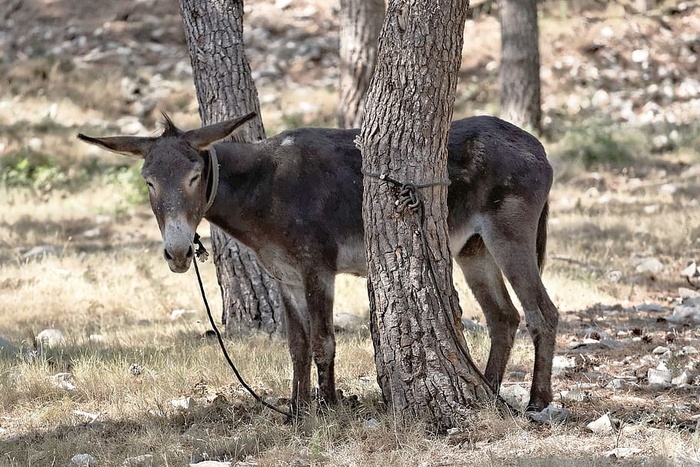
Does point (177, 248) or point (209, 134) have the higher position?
point (209, 134)

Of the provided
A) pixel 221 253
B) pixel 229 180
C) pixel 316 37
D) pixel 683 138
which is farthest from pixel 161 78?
pixel 229 180

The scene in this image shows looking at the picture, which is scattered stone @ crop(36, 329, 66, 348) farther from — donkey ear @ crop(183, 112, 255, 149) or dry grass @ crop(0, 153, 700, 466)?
donkey ear @ crop(183, 112, 255, 149)

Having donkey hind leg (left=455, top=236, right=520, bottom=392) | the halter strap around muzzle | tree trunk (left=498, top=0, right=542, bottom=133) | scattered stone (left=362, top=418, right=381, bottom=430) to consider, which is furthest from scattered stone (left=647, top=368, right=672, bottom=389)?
tree trunk (left=498, top=0, right=542, bottom=133)

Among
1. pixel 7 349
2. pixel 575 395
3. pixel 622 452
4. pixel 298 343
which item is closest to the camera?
pixel 622 452

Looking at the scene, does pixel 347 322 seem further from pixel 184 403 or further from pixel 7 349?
pixel 7 349

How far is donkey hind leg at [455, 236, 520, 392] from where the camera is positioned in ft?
22.7

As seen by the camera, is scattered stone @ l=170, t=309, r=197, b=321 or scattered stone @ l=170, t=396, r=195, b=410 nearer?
scattered stone @ l=170, t=396, r=195, b=410

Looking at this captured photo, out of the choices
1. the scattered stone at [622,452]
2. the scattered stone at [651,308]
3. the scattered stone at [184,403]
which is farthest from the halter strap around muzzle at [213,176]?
the scattered stone at [651,308]

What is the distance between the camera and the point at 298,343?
6730 mm

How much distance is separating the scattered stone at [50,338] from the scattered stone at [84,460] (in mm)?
2765

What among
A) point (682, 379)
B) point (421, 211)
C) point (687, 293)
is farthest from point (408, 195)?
point (687, 293)

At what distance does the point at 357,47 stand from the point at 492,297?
7.50 metres

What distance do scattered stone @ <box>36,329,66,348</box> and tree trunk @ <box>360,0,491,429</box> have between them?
3747 mm

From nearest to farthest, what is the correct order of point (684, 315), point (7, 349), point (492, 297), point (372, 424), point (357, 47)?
point (372, 424) < point (492, 297) < point (7, 349) < point (684, 315) < point (357, 47)
